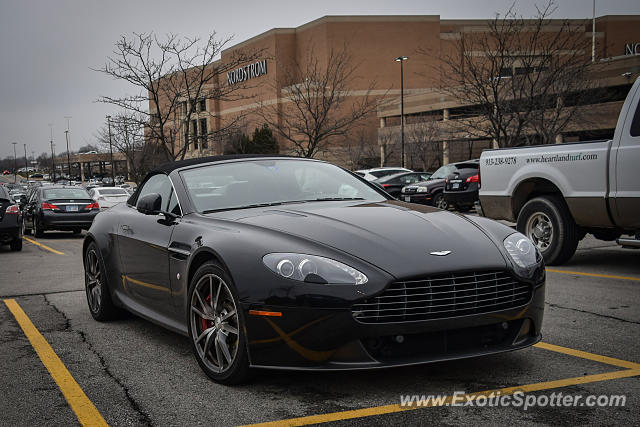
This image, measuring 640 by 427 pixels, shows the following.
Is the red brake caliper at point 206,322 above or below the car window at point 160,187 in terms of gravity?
below

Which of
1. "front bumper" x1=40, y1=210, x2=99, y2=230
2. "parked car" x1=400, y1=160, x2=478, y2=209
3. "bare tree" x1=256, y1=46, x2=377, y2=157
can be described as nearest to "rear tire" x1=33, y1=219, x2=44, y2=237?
"front bumper" x1=40, y1=210, x2=99, y2=230

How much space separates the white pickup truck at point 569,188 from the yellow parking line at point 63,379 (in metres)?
6.18

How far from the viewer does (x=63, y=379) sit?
4.44 m

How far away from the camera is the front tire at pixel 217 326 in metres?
3.97

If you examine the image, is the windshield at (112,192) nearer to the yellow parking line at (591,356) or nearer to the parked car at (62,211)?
the parked car at (62,211)

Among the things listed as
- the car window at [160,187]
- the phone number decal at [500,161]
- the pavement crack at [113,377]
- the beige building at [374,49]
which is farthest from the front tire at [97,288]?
the beige building at [374,49]

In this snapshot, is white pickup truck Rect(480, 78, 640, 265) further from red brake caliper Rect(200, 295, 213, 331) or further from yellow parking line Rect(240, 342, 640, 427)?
red brake caliper Rect(200, 295, 213, 331)

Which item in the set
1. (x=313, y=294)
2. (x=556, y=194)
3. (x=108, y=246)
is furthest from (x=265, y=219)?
(x=556, y=194)

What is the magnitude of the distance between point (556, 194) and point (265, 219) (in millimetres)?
5907

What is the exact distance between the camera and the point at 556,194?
30.2 ft

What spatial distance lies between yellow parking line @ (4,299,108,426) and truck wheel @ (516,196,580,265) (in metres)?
6.19

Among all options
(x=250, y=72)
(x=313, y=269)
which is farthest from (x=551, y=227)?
(x=250, y=72)

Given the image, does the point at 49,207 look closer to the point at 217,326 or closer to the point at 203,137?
the point at 203,137

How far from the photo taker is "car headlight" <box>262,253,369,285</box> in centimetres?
Result: 368
